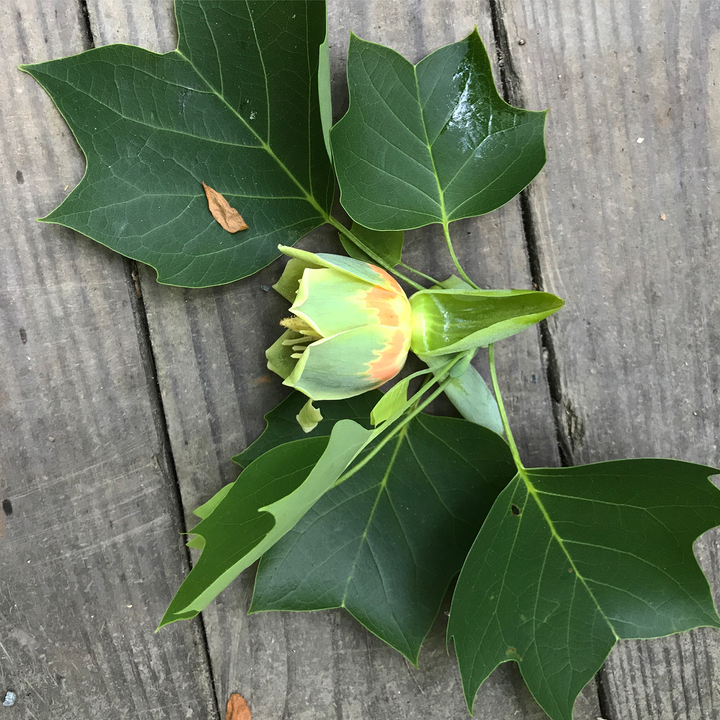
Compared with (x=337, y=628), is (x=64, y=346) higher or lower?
higher

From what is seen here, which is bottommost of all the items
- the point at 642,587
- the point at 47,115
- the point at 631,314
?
the point at 642,587

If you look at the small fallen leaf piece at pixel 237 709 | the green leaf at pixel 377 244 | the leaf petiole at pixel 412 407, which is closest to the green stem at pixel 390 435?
the leaf petiole at pixel 412 407

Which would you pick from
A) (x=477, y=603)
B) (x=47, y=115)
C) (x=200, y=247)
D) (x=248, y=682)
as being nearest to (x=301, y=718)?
(x=248, y=682)

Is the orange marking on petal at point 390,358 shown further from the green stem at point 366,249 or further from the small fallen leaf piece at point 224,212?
the small fallen leaf piece at point 224,212

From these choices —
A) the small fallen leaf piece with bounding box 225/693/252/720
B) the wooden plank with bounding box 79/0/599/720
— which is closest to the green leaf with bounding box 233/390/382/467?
the wooden plank with bounding box 79/0/599/720

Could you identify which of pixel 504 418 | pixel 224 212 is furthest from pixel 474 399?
pixel 224 212

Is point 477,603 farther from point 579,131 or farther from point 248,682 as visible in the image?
point 579,131
